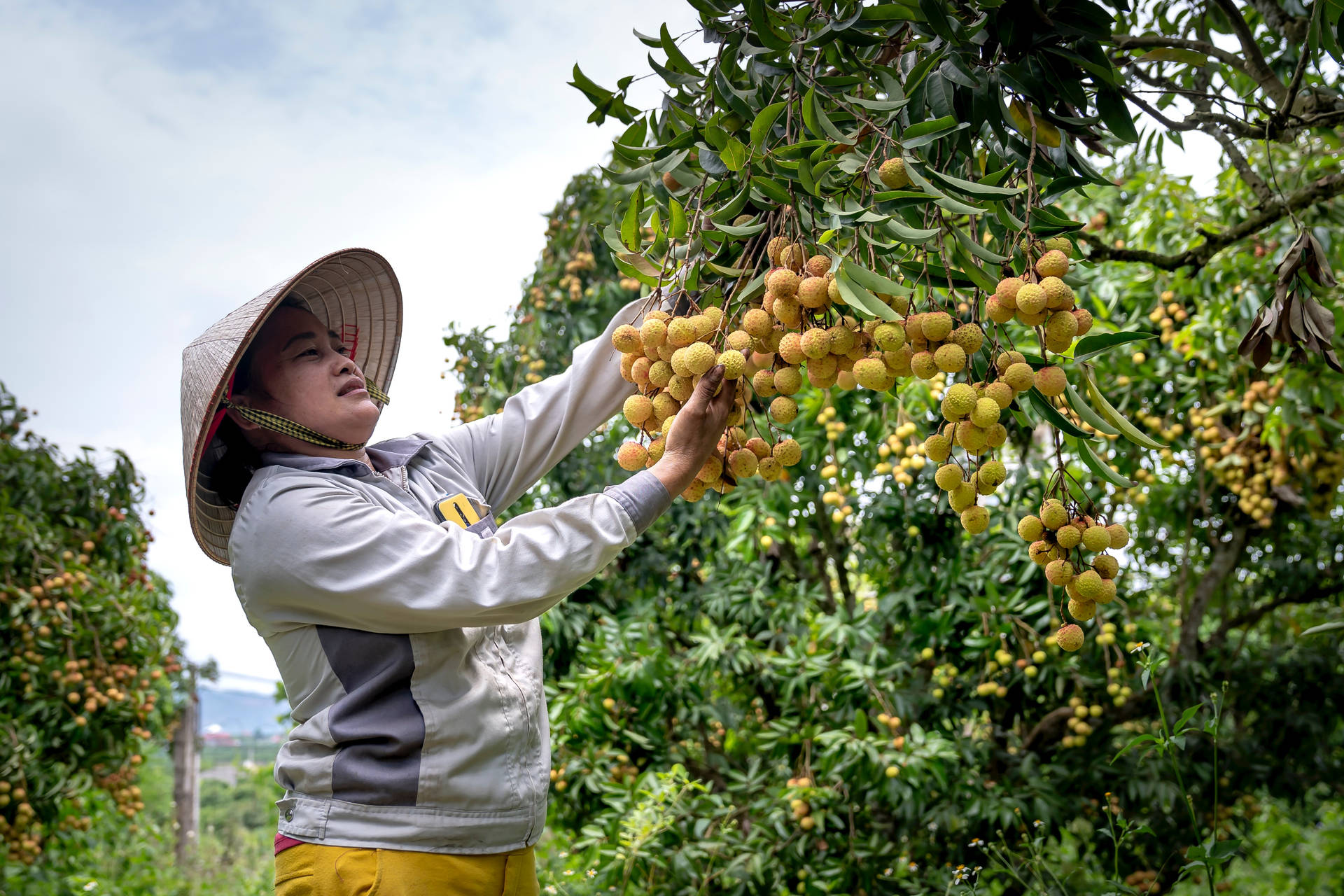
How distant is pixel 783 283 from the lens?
86cm

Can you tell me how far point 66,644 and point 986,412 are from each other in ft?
12.0

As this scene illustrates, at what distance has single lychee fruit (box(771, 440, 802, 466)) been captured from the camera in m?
1.02

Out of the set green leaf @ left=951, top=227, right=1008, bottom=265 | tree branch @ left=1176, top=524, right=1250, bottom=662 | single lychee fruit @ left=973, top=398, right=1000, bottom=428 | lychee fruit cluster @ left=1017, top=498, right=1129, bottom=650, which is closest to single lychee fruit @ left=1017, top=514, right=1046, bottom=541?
lychee fruit cluster @ left=1017, top=498, right=1129, bottom=650

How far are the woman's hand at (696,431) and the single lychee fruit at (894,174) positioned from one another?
0.22 metres

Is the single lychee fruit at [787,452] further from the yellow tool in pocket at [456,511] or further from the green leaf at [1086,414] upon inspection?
the yellow tool in pocket at [456,511]

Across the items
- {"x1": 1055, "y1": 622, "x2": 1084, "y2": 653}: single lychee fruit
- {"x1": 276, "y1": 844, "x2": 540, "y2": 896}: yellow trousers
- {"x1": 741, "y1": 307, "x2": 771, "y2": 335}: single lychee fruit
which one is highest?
{"x1": 741, "y1": 307, "x2": 771, "y2": 335}: single lychee fruit

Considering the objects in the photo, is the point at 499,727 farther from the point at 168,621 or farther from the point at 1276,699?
the point at 168,621

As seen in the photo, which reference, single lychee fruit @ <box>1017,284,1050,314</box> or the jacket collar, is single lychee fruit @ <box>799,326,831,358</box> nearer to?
single lychee fruit @ <box>1017,284,1050,314</box>

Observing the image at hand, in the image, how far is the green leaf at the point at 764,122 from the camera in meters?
0.87

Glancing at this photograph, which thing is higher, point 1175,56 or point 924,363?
point 1175,56

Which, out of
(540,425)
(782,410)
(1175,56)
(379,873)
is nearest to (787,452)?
(782,410)

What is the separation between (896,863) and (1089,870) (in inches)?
34.0

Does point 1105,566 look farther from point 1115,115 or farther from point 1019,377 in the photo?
point 1115,115

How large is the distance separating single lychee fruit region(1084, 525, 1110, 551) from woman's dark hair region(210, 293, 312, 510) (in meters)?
1.02
